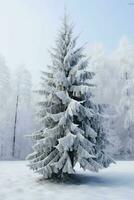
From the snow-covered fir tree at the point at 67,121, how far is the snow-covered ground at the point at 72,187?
2.42ft

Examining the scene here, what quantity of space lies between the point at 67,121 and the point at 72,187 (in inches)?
118

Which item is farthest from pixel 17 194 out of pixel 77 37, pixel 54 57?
pixel 77 37

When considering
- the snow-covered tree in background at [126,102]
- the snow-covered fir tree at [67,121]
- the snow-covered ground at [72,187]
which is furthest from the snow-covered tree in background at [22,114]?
the snow-covered fir tree at [67,121]

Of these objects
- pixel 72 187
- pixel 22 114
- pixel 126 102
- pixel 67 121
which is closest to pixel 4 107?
pixel 22 114

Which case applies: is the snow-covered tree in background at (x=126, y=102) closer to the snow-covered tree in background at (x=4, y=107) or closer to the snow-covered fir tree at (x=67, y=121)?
the snow-covered tree in background at (x=4, y=107)

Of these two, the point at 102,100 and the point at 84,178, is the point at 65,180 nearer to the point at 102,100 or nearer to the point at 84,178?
the point at 84,178

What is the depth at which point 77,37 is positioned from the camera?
17.1m

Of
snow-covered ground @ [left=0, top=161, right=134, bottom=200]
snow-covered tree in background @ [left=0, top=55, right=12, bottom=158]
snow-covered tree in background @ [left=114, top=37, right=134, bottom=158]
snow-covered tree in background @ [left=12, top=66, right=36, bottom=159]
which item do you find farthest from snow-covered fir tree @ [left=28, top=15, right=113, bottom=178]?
snow-covered tree in background @ [left=0, top=55, right=12, bottom=158]

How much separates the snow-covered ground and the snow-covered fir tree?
0.74 m

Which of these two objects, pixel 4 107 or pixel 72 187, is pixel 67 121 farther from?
pixel 4 107

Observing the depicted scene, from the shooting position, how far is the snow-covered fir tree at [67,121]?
49.5ft

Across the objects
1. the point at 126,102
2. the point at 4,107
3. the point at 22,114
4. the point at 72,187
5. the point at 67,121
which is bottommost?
the point at 72,187

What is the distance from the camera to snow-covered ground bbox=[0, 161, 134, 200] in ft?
41.8

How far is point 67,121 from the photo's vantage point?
15.6 meters
